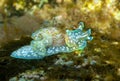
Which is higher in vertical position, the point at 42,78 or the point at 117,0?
the point at 117,0

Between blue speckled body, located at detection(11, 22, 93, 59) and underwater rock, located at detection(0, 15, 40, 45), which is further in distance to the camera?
underwater rock, located at detection(0, 15, 40, 45)

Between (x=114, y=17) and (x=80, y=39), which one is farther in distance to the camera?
(x=114, y=17)

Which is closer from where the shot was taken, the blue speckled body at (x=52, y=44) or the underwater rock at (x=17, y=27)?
the blue speckled body at (x=52, y=44)

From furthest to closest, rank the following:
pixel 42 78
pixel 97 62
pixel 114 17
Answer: pixel 114 17
pixel 97 62
pixel 42 78

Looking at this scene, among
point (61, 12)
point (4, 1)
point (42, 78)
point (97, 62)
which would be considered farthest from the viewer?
point (4, 1)

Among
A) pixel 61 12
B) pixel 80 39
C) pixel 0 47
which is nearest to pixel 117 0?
pixel 61 12

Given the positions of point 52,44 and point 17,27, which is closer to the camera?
point 52,44

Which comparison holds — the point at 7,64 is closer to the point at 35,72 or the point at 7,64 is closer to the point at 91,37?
the point at 35,72
